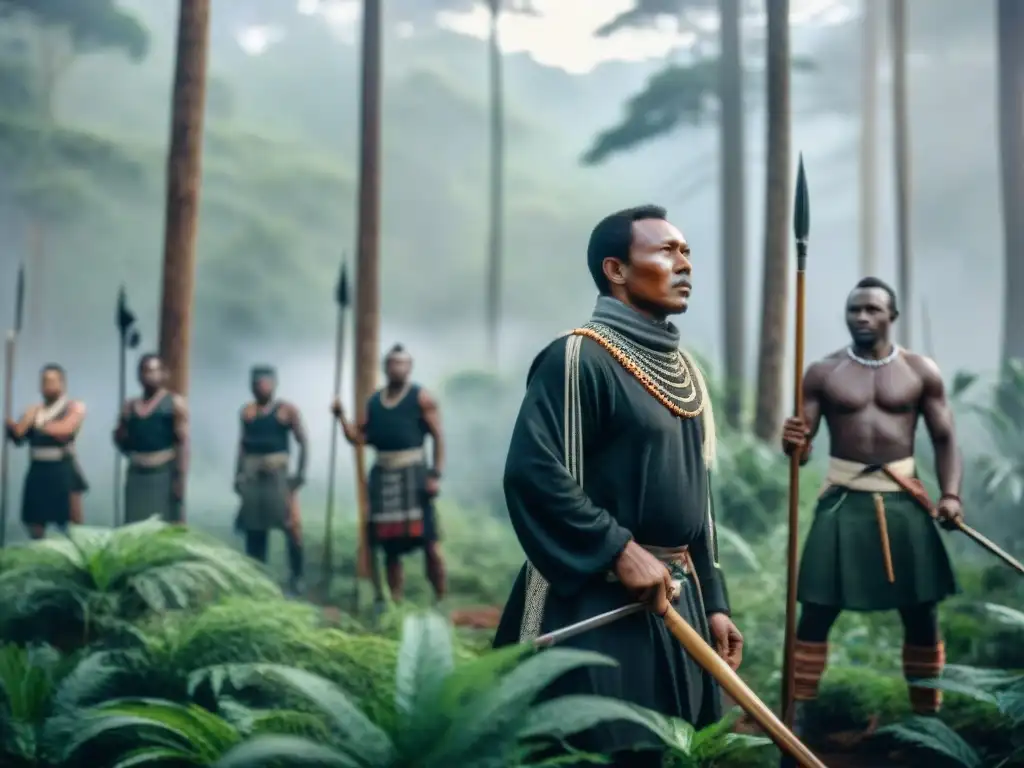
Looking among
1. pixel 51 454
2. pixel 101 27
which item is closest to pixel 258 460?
pixel 51 454

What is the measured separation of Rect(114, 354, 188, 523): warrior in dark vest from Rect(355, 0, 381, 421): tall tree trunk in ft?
7.45

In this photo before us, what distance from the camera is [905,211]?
484 inches

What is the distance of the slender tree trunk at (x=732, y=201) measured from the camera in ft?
39.8

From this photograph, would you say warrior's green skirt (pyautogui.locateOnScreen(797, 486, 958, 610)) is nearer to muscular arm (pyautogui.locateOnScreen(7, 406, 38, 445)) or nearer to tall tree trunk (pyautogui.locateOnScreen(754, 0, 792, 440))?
tall tree trunk (pyautogui.locateOnScreen(754, 0, 792, 440))

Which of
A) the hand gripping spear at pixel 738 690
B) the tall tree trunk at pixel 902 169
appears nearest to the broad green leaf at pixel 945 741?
the hand gripping spear at pixel 738 690

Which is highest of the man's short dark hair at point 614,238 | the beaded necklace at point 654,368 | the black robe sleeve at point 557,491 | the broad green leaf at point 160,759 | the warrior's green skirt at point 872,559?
the man's short dark hair at point 614,238

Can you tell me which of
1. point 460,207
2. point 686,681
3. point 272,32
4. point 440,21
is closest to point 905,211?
point 460,207

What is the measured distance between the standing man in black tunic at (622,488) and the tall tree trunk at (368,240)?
700cm

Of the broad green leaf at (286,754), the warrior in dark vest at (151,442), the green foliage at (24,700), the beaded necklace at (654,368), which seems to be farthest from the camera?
the warrior in dark vest at (151,442)

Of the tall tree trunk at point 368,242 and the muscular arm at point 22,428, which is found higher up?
the tall tree trunk at point 368,242

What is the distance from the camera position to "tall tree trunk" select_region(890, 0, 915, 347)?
12305 mm

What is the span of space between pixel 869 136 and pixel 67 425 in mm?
11078

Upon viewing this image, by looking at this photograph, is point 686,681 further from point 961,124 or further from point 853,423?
point 961,124

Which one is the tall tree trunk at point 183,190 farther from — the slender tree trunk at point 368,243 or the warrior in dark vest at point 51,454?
the slender tree trunk at point 368,243
